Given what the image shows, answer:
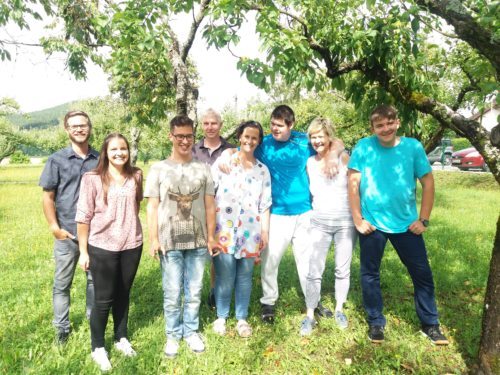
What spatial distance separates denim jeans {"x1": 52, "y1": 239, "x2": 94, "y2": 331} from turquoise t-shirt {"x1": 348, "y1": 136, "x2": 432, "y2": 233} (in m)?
2.81

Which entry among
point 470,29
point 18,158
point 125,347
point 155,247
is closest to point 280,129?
point 155,247

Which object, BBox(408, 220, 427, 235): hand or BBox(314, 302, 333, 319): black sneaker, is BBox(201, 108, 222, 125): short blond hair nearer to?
BBox(408, 220, 427, 235): hand

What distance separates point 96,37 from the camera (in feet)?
20.5

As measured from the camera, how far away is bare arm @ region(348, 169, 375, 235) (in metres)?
3.67

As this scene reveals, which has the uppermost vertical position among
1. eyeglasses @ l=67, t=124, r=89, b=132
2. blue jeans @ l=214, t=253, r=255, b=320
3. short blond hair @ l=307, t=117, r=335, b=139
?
short blond hair @ l=307, t=117, r=335, b=139

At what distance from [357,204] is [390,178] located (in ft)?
1.30

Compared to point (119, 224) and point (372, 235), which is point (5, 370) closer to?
point (119, 224)

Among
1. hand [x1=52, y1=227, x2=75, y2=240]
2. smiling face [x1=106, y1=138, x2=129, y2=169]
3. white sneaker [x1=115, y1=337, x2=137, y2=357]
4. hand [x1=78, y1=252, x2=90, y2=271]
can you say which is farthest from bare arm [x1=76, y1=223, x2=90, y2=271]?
white sneaker [x1=115, y1=337, x2=137, y2=357]

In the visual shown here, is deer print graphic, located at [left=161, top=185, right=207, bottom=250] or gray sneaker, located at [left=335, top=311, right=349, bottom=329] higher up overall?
deer print graphic, located at [left=161, top=185, right=207, bottom=250]

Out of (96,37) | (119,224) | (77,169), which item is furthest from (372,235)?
(96,37)

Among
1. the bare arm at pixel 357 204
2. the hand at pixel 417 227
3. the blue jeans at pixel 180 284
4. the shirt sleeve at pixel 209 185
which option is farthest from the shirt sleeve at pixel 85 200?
the hand at pixel 417 227

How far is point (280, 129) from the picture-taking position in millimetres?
3846

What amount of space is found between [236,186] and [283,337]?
65.7 inches

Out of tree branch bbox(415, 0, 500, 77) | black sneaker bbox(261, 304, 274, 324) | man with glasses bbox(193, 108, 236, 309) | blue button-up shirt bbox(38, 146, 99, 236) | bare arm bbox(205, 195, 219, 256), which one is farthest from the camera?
black sneaker bbox(261, 304, 274, 324)
